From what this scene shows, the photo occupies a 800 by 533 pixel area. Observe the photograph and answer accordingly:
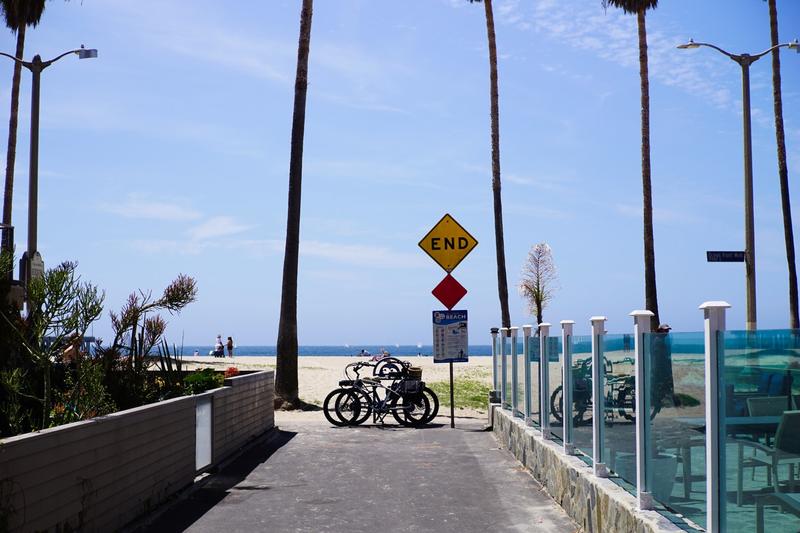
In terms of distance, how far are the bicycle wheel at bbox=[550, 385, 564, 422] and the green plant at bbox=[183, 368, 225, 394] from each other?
4.97 metres

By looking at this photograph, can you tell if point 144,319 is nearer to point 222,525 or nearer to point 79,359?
point 79,359

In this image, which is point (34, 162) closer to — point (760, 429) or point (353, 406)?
point (353, 406)

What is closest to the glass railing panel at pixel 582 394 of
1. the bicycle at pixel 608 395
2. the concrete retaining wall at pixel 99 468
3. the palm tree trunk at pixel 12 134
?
the bicycle at pixel 608 395

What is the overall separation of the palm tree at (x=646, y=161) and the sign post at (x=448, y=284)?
9.28m

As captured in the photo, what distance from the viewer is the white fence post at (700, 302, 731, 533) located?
18.8 feet

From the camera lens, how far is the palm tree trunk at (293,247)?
82.2 feet

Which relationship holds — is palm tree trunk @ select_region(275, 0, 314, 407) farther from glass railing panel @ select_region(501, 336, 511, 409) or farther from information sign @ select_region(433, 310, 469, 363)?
glass railing panel @ select_region(501, 336, 511, 409)

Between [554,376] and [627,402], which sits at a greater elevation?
[554,376]

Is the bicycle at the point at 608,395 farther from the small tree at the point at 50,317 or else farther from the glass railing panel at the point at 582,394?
the small tree at the point at 50,317

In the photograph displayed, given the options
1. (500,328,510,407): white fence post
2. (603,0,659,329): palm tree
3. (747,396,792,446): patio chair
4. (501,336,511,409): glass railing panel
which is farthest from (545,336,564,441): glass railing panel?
(603,0,659,329): palm tree

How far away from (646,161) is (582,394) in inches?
869

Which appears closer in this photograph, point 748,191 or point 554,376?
point 554,376

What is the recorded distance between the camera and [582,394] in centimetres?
971

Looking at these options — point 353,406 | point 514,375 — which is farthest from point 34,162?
point 514,375
